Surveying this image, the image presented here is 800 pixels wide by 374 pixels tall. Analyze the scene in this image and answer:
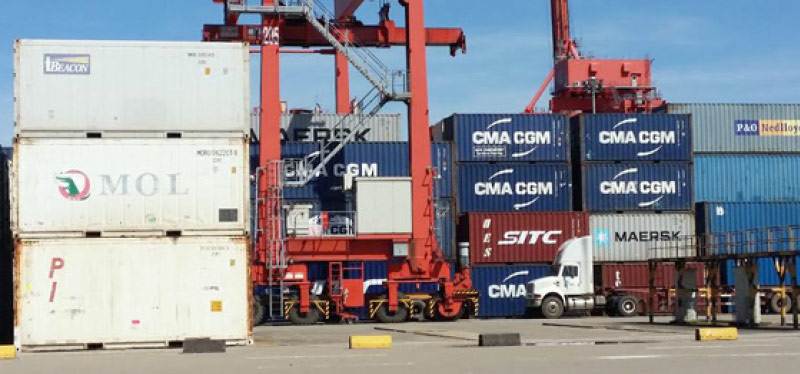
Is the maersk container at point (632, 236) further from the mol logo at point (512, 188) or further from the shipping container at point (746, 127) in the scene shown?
the shipping container at point (746, 127)

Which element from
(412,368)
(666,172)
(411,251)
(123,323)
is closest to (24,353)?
(123,323)

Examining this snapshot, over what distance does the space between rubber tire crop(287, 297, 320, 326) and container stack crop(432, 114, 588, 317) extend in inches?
294

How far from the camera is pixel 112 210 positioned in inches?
1001

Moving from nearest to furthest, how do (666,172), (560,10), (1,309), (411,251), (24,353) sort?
(24,353) < (1,309) < (411,251) < (666,172) < (560,10)

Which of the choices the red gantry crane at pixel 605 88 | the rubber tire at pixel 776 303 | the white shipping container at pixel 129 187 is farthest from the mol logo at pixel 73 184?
the red gantry crane at pixel 605 88

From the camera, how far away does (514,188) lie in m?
49.4

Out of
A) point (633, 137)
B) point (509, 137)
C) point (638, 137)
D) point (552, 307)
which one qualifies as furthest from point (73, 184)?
point (638, 137)

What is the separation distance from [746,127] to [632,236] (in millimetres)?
10180

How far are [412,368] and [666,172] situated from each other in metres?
34.1

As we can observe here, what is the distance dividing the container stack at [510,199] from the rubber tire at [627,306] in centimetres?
318

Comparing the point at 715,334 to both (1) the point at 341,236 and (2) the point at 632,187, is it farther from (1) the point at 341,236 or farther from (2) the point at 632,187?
(2) the point at 632,187

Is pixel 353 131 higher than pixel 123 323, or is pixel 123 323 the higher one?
pixel 353 131

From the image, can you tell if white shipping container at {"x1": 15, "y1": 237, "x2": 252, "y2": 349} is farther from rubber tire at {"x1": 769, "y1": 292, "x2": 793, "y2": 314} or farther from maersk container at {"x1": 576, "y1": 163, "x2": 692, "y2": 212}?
rubber tire at {"x1": 769, "y1": 292, "x2": 793, "y2": 314}

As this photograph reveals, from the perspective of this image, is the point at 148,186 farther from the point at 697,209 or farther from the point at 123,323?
the point at 697,209
